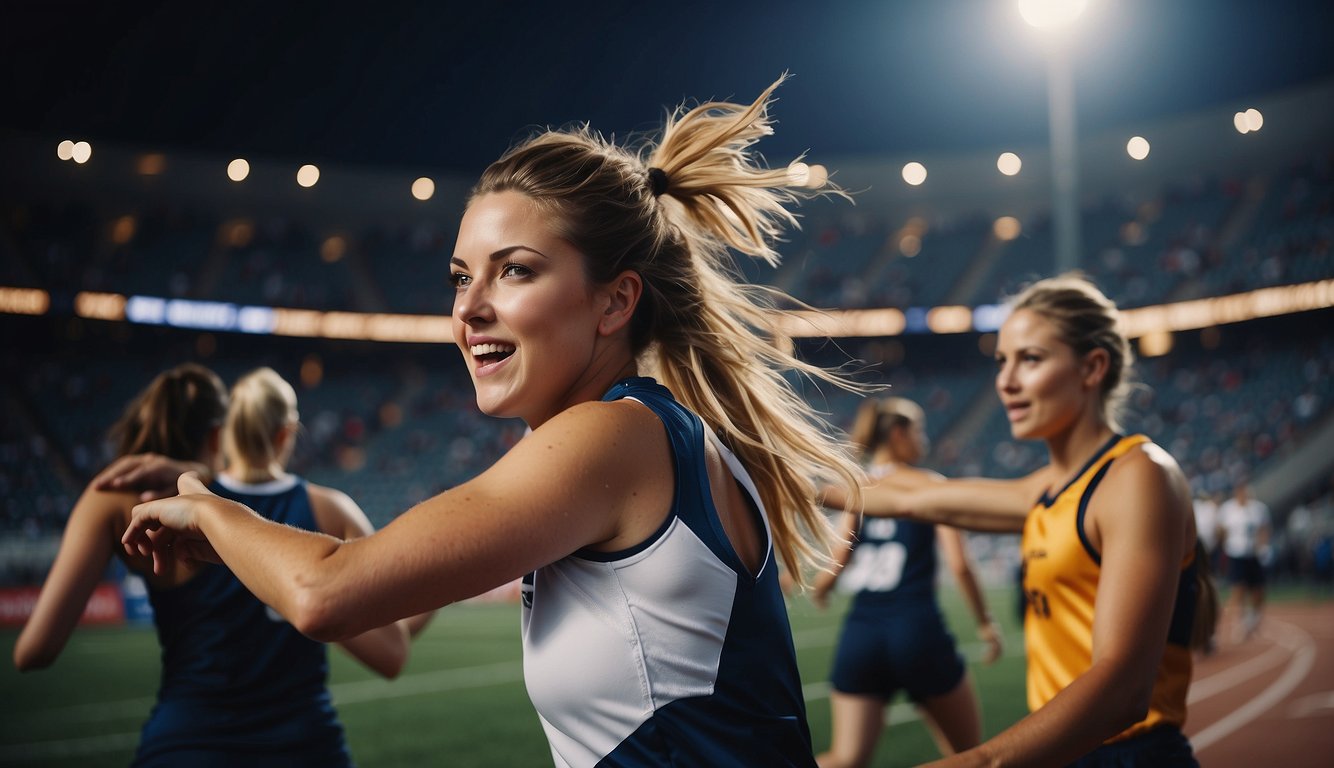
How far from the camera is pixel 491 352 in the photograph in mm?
1890

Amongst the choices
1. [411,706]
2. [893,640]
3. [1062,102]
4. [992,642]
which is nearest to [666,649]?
[893,640]

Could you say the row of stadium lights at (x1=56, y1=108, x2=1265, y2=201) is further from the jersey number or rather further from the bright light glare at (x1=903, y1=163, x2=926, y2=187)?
the jersey number

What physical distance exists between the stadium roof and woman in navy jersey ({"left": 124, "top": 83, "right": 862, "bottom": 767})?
109 feet

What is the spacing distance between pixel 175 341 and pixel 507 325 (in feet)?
132

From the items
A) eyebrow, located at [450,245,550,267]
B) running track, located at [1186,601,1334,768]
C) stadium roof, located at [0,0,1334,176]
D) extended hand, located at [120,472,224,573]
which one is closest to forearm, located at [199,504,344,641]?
extended hand, located at [120,472,224,573]

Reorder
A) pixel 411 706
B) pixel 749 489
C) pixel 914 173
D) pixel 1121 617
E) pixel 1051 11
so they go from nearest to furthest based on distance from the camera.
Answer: pixel 749 489, pixel 1121 617, pixel 1051 11, pixel 411 706, pixel 914 173

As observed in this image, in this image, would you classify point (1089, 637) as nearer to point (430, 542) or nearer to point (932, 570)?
point (430, 542)

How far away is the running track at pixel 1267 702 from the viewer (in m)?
7.87

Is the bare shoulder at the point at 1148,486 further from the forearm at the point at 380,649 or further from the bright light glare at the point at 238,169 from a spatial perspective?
the bright light glare at the point at 238,169

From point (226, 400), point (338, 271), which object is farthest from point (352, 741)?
point (338, 271)

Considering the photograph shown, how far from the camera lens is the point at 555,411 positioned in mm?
1977

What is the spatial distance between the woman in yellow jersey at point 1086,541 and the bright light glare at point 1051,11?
659cm

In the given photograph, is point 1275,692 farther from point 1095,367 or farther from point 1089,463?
point 1089,463

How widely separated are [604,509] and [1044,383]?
6.84ft
